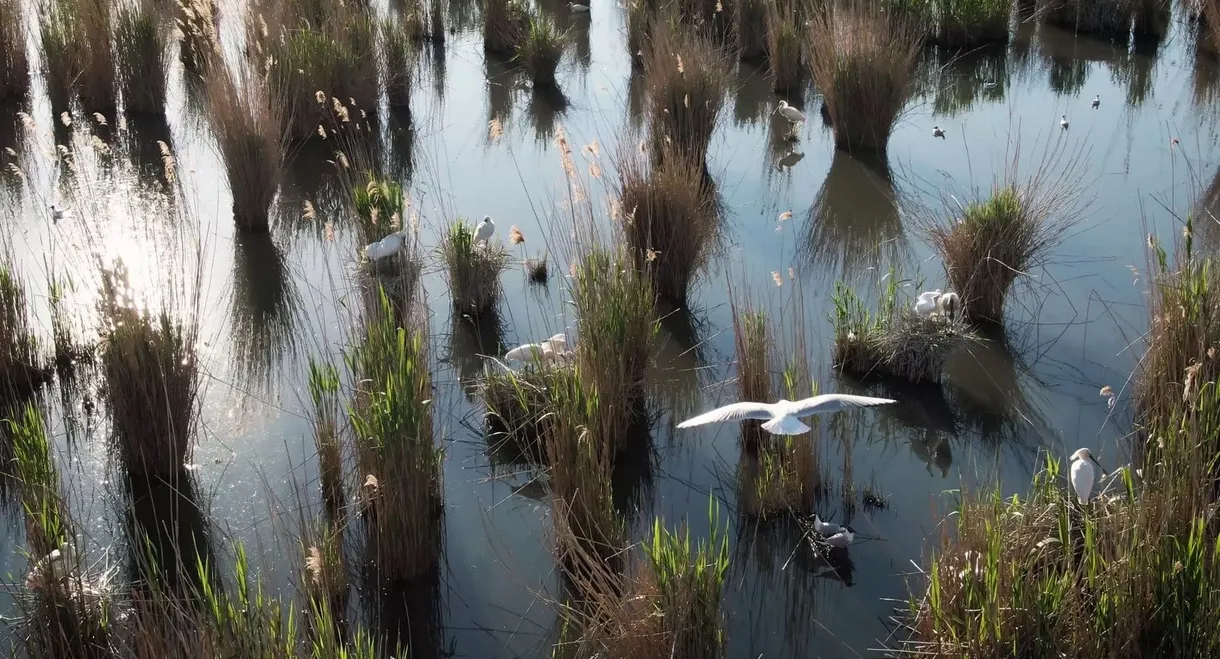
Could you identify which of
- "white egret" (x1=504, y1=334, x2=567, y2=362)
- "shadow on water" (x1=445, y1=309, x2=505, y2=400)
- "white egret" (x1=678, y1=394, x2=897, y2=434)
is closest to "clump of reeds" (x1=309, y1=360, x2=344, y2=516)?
"white egret" (x1=504, y1=334, x2=567, y2=362)

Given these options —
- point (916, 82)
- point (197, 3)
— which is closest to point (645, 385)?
point (197, 3)

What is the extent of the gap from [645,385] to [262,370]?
56.4 inches

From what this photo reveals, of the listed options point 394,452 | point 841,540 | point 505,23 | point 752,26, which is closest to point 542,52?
point 505,23

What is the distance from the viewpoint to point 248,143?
5.34 m

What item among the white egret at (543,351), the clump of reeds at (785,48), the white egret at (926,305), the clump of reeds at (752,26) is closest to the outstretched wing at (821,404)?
the white egret at (543,351)

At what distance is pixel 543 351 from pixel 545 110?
4.10 metres

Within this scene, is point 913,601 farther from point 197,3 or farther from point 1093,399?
point 197,3

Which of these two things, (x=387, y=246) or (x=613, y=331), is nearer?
(x=613, y=331)

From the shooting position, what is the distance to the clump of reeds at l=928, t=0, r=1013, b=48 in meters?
8.90

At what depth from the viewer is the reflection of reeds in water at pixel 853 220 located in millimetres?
5152

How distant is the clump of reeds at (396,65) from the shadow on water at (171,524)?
4.46 m

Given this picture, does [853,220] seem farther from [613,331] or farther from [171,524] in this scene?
[171,524]

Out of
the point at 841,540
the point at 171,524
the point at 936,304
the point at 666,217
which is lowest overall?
the point at 841,540

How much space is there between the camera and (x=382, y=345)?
3.10m
